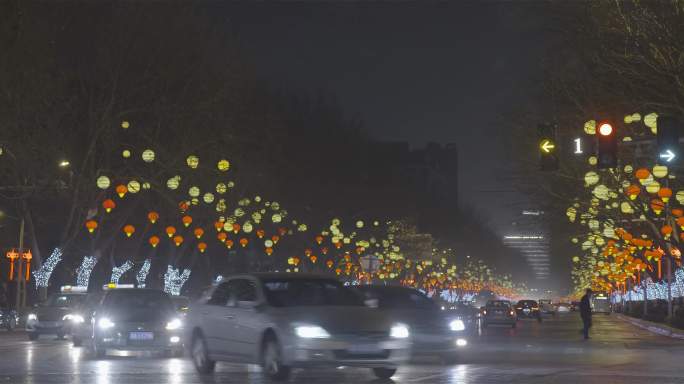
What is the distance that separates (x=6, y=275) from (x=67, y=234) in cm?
2349

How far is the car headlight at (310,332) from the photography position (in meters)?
17.8

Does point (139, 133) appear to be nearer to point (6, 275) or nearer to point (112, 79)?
point (112, 79)

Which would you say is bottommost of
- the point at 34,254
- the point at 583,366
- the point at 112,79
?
the point at 583,366

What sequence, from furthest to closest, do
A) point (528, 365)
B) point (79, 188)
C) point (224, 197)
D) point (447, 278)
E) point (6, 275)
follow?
1. point (447, 278)
2. point (6, 275)
3. point (224, 197)
4. point (79, 188)
5. point (528, 365)

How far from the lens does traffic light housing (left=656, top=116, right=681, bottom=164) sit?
982 inches

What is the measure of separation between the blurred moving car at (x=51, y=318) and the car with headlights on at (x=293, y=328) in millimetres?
18826

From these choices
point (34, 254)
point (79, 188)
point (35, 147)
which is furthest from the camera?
point (34, 254)

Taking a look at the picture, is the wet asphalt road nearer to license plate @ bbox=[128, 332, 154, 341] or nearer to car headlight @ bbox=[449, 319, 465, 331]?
license plate @ bbox=[128, 332, 154, 341]

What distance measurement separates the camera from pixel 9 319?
48.5 meters

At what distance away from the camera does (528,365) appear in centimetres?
2291

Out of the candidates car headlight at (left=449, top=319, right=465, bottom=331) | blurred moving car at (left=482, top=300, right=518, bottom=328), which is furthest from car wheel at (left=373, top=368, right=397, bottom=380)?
blurred moving car at (left=482, top=300, right=518, bottom=328)

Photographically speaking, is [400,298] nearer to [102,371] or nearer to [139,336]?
[139,336]

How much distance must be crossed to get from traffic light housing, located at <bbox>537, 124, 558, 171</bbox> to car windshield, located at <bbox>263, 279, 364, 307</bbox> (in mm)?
7967

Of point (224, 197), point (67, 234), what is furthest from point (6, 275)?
point (67, 234)
